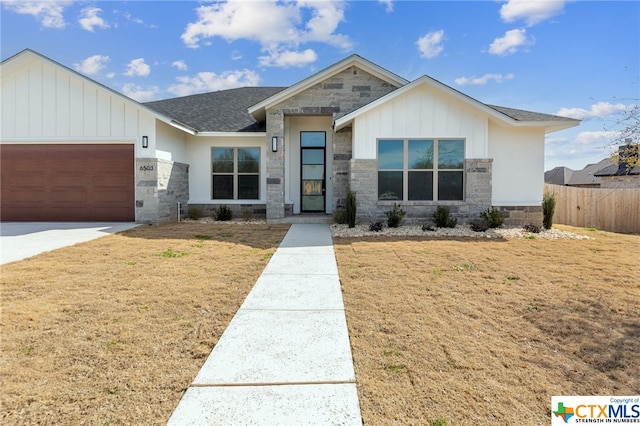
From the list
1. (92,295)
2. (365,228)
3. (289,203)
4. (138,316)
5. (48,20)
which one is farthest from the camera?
(289,203)

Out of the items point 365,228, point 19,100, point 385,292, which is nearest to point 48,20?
point 19,100

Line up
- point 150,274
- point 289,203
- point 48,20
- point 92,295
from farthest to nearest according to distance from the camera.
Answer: point 289,203 < point 48,20 < point 150,274 < point 92,295

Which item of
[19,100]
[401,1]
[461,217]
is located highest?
[401,1]

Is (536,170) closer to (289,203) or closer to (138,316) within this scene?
(289,203)

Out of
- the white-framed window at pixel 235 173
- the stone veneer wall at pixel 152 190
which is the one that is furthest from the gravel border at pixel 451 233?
the stone veneer wall at pixel 152 190

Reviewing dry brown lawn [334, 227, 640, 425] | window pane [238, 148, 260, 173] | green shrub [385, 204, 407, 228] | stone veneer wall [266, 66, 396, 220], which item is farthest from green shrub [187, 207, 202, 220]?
dry brown lawn [334, 227, 640, 425]

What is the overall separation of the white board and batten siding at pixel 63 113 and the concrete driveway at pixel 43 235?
2570 millimetres

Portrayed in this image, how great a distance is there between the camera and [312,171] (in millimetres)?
13125

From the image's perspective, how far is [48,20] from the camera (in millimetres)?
10984

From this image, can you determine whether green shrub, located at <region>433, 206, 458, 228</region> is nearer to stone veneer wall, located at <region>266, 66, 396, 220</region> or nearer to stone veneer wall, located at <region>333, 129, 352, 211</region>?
stone veneer wall, located at <region>333, 129, 352, 211</region>

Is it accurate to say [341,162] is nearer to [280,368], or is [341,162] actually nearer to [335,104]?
[335,104]

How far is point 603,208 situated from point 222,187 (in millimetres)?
14677

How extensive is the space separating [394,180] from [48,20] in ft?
39.3

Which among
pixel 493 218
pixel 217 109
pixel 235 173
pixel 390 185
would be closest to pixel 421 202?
pixel 390 185
